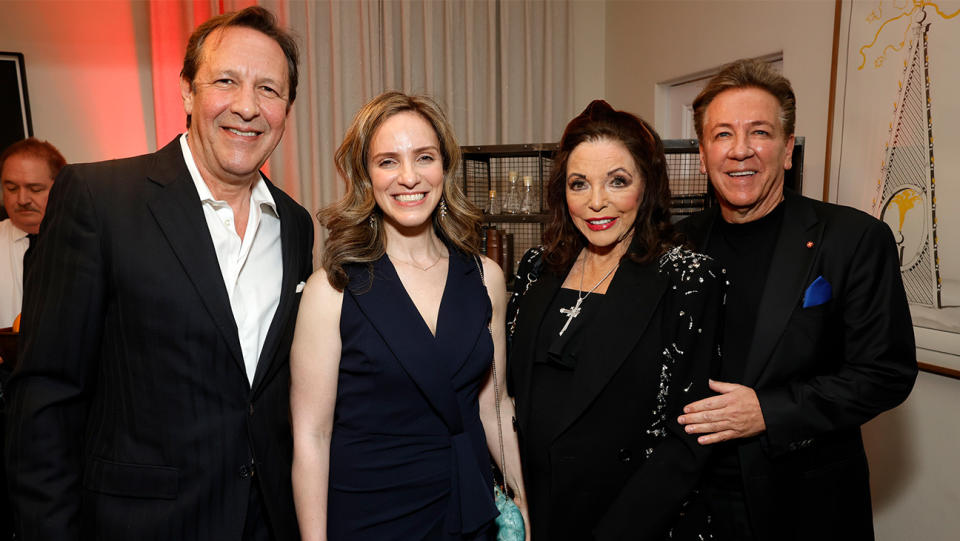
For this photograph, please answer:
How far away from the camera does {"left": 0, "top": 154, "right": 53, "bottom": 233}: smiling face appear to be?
2.84 metres

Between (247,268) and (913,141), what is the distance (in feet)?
8.29

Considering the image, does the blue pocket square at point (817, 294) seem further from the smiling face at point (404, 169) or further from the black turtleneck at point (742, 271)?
the smiling face at point (404, 169)

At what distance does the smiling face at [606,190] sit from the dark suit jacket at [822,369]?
19.8 inches

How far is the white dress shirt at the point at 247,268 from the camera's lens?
1465 mm

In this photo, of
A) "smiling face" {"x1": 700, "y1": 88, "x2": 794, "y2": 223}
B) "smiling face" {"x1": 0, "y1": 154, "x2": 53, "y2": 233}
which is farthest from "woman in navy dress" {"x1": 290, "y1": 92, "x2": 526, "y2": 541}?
"smiling face" {"x1": 0, "y1": 154, "x2": 53, "y2": 233}

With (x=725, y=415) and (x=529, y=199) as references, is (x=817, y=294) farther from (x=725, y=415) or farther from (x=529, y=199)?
(x=529, y=199)

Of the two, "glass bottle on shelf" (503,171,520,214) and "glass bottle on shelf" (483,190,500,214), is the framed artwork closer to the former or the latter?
"glass bottle on shelf" (503,171,520,214)

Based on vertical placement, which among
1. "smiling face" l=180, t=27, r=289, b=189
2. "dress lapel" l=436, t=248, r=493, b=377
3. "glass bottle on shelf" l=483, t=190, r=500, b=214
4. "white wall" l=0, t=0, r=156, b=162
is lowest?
"dress lapel" l=436, t=248, r=493, b=377

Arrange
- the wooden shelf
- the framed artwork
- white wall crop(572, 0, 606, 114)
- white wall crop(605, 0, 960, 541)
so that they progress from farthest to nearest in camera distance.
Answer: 1. white wall crop(572, 0, 606, 114)
2. the wooden shelf
3. white wall crop(605, 0, 960, 541)
4. the framed artwork

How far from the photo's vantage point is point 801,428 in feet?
5.32

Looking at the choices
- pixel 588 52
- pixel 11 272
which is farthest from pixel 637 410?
pixel 588 52

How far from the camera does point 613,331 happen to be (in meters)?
1.56

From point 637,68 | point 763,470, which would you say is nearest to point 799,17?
point 637,68

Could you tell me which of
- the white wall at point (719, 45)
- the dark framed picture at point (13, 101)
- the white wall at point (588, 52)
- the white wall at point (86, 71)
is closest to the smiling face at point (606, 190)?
the white wall at point (719, 45)
